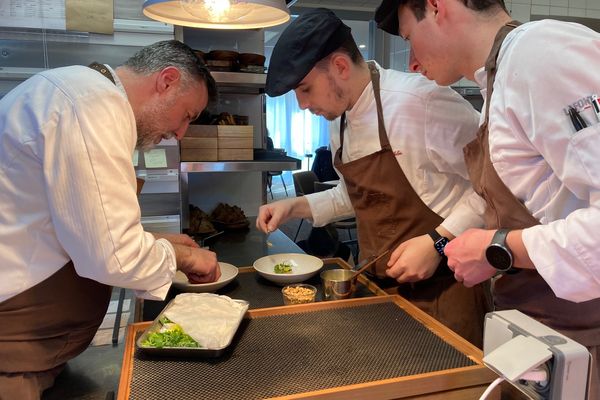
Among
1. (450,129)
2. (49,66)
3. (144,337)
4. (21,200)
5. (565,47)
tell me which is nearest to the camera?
(565,47)

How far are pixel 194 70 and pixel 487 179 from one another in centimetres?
92

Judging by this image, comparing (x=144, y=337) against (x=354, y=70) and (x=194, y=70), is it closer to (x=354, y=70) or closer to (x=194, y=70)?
(x=194, y=70)

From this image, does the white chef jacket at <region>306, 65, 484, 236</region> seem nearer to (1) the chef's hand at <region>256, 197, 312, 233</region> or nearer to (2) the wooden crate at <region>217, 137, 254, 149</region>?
(1) the chef's hand at <region>256, 197, 312, 233</region>

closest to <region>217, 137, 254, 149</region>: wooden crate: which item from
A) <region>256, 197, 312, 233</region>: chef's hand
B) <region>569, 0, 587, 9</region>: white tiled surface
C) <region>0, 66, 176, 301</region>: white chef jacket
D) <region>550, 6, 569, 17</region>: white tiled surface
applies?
<region>256, 197, 312, 233</region>: chef's hand

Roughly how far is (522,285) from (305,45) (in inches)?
34.7

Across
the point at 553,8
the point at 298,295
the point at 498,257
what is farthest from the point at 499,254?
the point at 553,8

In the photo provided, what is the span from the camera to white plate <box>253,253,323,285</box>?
1.44 meters

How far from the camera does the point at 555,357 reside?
1.77ft

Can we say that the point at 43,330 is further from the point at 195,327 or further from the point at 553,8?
the point at 553,8

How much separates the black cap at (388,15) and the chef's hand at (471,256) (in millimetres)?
611

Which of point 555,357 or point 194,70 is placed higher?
point 194,70

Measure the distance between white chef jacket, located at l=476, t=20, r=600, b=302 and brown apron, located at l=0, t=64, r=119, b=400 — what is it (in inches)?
39.0

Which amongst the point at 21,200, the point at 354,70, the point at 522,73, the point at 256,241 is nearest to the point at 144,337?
the point at 21,200

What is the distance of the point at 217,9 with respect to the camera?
4.57ft
